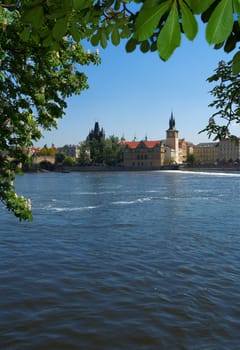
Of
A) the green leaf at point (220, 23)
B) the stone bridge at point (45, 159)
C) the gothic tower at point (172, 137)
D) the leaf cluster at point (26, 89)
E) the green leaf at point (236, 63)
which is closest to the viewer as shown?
the green leaf at point (220, 23)

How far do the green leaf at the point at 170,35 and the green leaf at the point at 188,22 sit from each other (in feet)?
0.14

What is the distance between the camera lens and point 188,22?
1582 mm

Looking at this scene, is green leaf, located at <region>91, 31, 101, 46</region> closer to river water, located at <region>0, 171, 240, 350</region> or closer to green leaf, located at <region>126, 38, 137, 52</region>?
green leaf, located at <region>126, 38, 137, 52</region>

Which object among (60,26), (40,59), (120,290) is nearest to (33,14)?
(60,26)

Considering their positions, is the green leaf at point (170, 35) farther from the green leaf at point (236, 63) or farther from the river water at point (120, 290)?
the river water at point (120, 290)

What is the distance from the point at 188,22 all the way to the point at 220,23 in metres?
0.18

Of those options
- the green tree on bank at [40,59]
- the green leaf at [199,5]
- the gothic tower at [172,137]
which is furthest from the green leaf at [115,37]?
the gothic tower at [172,137]

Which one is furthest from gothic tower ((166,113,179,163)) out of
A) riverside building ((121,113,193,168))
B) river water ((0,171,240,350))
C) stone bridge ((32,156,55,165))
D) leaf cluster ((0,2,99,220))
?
leaf cluster ((0,2,99,220))

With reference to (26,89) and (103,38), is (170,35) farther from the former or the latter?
(26,89)

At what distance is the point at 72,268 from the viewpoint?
1159 cm

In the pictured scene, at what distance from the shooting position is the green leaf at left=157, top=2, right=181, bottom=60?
1522 mm

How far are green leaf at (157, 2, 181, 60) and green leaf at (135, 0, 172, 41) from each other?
43mm

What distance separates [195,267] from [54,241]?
23.1ft

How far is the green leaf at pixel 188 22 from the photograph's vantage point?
5.08 feet
